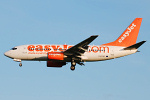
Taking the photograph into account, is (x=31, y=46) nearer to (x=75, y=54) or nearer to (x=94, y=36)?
(x=75, y=54)

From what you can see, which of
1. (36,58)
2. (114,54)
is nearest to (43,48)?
(36,58)

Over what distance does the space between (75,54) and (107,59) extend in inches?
231

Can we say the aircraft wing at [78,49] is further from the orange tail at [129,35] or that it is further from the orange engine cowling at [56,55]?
the orange tail at [129,35]

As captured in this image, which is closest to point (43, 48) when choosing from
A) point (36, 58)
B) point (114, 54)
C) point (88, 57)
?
point (36, 58)

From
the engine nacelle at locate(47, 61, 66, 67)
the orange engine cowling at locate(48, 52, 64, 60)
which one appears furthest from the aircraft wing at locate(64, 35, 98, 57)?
the engine nacelle at locate(47, 61, 66, 67)

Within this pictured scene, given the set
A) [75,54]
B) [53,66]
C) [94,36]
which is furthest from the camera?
[53,66]

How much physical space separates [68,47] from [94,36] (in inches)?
344

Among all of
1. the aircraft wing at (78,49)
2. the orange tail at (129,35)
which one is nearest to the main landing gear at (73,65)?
the aircraft wing at (78,49)

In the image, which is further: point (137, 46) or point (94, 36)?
point (137, 46)

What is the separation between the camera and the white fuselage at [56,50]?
190 ft

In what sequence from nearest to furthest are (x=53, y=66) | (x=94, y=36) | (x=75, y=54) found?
(x=94, y=36), (x=75, y=54), (x=53, y=66)

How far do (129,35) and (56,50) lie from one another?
1368cm

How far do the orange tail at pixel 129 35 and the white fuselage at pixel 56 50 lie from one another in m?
2.08

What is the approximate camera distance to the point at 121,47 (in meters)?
60.5
